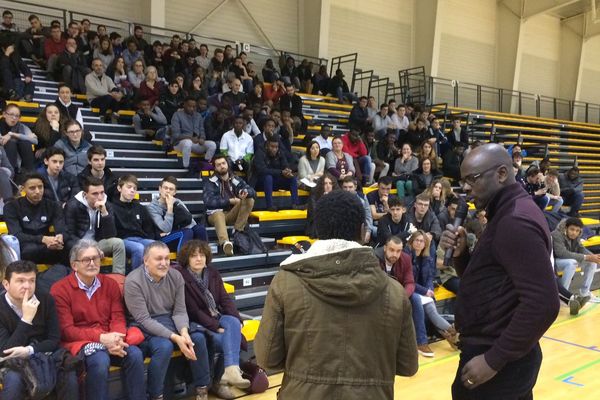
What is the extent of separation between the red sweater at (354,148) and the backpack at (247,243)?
11.4ft

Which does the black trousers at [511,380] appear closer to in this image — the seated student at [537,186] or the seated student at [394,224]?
the seated student at [394,224]

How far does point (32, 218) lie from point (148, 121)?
3.99 m

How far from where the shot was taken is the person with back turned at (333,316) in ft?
4.75

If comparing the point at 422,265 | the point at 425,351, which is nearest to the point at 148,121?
the point at 422,265

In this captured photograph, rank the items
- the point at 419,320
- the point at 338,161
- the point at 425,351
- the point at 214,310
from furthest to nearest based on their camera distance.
Result: the point at 338,161, the point at 419,320, the point at 425,351, the point at 214,310

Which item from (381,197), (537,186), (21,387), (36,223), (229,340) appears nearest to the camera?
(21,387)

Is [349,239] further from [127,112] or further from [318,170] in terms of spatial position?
[127,112]

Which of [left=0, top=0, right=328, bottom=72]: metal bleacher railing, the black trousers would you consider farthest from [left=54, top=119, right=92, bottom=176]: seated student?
[left=0, top=0, right=328, bottom=72]: metal bleacher railing

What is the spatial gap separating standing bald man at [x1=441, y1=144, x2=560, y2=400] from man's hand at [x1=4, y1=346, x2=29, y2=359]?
233cm

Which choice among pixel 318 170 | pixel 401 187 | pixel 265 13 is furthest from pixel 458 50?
pixel 318 170

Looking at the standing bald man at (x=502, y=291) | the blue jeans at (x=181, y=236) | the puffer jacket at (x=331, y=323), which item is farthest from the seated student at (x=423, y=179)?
the puffer jacket at (x=331, y=323)

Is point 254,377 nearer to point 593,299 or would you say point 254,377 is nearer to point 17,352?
point 17,352

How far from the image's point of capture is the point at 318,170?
767 cm

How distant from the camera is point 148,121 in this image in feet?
26.5
